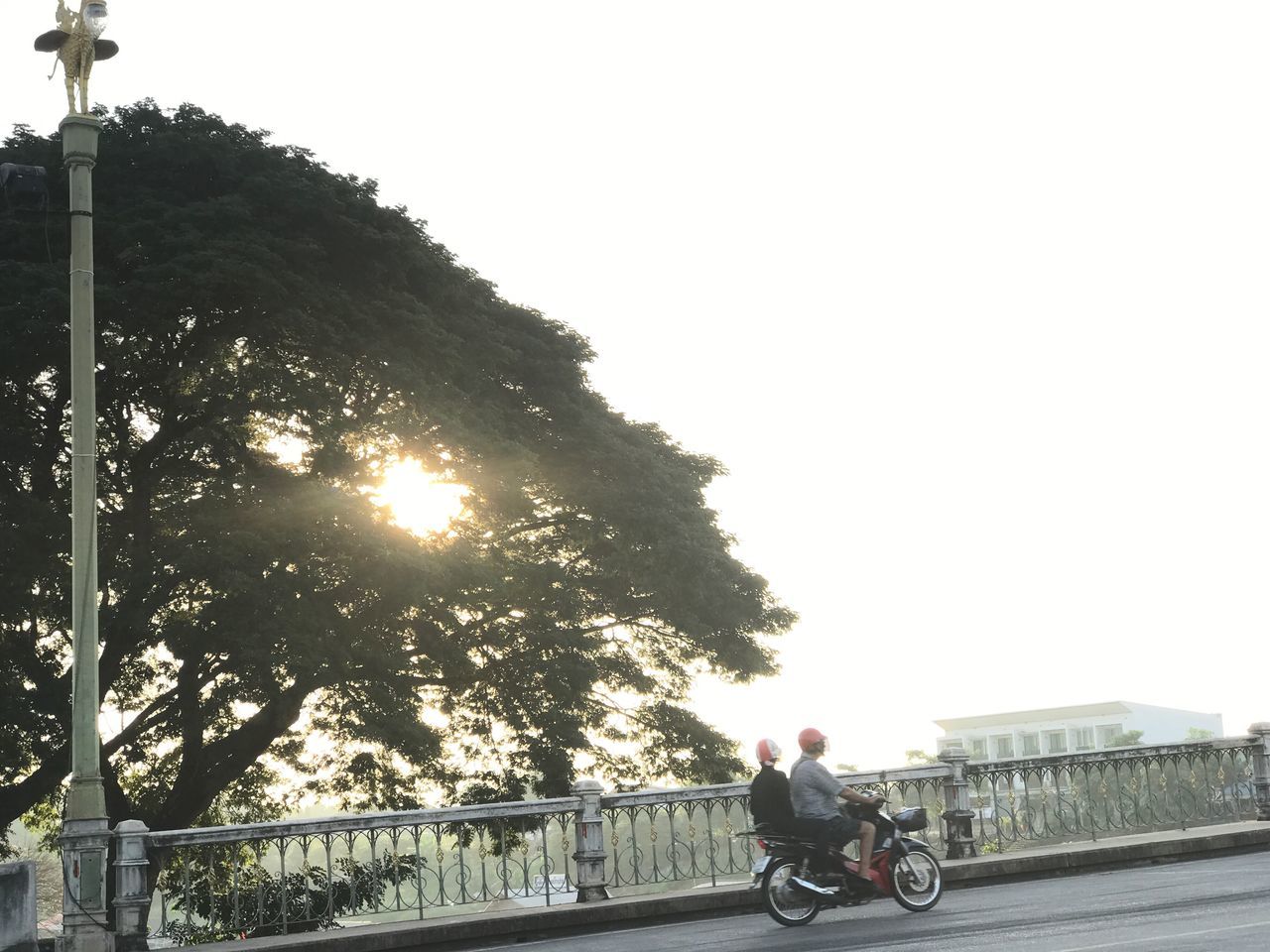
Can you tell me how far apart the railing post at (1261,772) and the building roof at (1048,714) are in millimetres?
145158

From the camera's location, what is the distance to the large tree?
20.3 meters

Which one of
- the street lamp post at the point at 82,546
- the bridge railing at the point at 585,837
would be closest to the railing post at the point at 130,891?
the bridge railing at the point at 585,837

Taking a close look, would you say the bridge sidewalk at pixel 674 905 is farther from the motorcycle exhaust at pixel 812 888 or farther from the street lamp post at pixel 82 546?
the motorcycle exhaust at pixel 812 888

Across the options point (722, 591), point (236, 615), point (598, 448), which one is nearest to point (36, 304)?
point (236, 615)

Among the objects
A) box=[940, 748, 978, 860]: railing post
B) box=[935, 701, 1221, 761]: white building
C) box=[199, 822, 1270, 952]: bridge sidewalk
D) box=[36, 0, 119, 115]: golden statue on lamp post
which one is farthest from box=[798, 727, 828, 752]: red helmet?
box=[935, 701, 1221, 761]: white building

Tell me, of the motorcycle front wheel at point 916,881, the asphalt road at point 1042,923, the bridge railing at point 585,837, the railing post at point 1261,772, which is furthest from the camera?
the railing post at point 1261,772

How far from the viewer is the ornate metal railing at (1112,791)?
1759 centimetres

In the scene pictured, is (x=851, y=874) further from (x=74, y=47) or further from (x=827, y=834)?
(x=74, y=47)

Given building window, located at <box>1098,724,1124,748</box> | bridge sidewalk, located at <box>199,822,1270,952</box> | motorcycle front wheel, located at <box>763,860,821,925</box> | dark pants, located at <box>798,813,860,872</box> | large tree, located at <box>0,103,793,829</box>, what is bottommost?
building window, located at <box>1098,724,1124,748</box>

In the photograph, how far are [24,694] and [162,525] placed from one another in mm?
3103

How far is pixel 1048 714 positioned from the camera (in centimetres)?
15888

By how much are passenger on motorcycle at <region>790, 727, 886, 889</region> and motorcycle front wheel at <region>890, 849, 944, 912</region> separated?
311 mm

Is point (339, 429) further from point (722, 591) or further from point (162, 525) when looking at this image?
point (722, 591)

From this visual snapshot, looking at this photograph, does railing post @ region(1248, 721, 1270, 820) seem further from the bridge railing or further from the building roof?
the building roof
